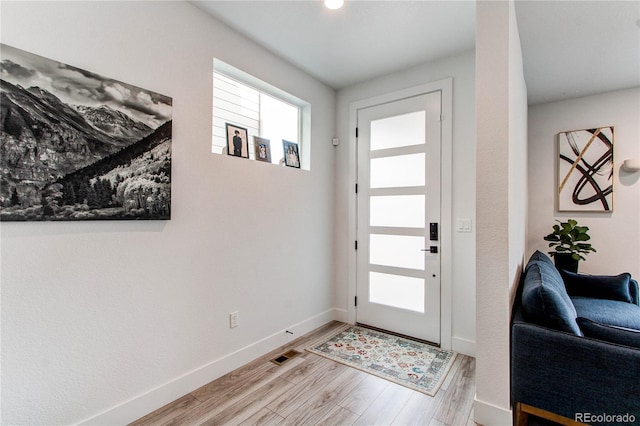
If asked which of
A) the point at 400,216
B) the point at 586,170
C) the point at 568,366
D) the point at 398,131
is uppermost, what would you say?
the point at 398,131

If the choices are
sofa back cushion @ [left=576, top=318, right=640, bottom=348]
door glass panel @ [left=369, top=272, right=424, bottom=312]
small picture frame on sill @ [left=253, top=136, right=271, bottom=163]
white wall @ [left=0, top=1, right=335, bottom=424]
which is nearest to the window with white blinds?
small picture frame on sill @ [left=253, top=136, right=271, bottom=163]

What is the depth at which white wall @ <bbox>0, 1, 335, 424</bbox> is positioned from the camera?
57.2 inches

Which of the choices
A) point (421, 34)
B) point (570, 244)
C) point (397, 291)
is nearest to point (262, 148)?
point (421, 34)

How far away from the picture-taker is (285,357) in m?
2.57

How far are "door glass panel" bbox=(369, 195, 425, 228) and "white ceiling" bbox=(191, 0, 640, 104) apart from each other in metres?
1.32

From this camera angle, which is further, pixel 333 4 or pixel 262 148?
pixel 262 148

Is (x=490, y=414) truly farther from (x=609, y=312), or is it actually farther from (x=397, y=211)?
(x=397, y=211)

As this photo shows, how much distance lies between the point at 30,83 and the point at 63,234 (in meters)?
0.74

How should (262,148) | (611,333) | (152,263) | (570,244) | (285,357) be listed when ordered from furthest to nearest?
1. (570,244)
2. (262,148)
3. (285,357)
4. (152,263)
5. (611,333)

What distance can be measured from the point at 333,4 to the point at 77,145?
5.97 feet

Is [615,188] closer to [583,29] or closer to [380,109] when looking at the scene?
[583,29]

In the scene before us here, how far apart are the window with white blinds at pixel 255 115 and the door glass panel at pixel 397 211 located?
34.2 inches

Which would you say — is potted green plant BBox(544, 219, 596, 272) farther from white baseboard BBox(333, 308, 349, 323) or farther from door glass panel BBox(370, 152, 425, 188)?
white baseboard BBox(333, 308, 349, 323)

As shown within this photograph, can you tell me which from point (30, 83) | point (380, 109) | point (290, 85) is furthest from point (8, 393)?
point (380, 109)
